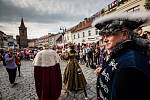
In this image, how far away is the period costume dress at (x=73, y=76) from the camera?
8891mm

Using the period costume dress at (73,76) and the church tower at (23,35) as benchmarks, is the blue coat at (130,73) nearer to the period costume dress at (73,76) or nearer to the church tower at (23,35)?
the period costume dress at (73,76)

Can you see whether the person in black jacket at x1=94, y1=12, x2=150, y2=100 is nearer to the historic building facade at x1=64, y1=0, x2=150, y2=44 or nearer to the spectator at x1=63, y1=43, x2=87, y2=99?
the spectator at x1=63, y1=43, x2=87, y2=99

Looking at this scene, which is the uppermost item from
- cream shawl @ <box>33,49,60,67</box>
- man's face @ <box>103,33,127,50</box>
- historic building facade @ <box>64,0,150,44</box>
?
historic building facade @ <box>64,0,150,44</box>

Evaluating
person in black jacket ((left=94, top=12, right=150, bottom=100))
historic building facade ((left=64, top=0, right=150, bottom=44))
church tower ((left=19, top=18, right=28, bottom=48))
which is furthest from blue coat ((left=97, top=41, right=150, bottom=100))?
church tower ((left=19, top=18, right=28, bottom=48))

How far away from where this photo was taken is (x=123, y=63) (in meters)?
1.63

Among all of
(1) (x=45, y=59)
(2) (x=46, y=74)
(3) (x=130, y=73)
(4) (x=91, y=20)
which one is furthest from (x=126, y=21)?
(4) (x=91, y=20)

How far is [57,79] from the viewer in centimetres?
730

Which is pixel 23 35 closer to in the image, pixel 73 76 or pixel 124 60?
pixel 73 76

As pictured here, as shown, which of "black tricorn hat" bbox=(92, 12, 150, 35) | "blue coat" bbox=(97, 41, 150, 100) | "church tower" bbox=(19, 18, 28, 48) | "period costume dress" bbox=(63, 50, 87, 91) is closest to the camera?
"blue coat" bbox=(97, 41, 150, 100)

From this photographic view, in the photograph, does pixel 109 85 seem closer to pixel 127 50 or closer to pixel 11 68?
pixel 127 50

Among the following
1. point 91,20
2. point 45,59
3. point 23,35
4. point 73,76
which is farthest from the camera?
point 23,35

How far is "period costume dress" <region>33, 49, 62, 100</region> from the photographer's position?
7020mm

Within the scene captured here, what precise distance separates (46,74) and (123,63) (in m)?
5.58

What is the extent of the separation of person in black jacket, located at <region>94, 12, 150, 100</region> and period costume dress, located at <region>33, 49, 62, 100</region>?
4932 mm
